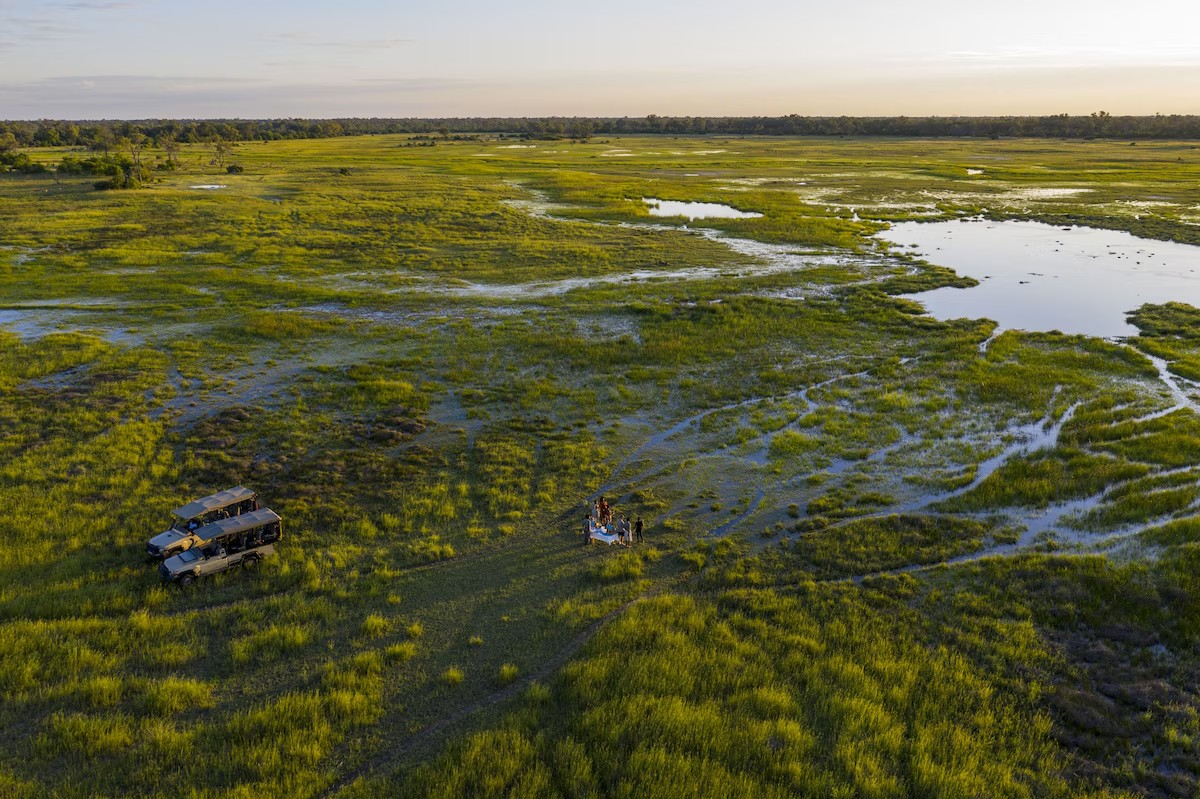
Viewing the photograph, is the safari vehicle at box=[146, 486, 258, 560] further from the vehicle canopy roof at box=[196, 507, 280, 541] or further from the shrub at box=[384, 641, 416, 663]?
the shrub at box=[384, 641, 416, 663]

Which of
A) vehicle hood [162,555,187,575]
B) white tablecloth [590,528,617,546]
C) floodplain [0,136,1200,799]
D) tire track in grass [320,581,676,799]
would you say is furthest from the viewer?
white tablecloth [590,528,617,546]

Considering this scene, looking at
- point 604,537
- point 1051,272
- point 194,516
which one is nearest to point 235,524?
point 194,516

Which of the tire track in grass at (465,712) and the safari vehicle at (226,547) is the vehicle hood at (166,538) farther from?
the tire track in grass at (465,712)

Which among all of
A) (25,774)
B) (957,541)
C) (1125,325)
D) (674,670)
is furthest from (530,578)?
(1125,325)

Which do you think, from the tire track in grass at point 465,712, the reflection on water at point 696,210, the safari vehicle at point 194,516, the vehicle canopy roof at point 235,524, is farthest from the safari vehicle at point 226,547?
the reflection on water at point 696,210

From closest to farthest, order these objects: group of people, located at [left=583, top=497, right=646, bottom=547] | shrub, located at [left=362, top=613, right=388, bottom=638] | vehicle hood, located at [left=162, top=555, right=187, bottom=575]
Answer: shrub, located at [left=362, top=613, right=388, bottom=638]
vehicle hood, located at [left=162, top=555, right=187, bottom=575]
group of people, located at [left=583, top=497, right=646, bottom=547]

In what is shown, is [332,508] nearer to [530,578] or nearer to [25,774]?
[530,578]

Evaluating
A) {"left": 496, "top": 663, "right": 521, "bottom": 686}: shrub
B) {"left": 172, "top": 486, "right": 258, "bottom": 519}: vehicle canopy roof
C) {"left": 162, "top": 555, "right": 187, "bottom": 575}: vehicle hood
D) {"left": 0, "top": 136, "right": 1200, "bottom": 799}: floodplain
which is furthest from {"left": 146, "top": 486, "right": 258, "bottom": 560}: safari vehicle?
{"left": 496, "top": 663, "right": 521, "bottom": 686}: shrub

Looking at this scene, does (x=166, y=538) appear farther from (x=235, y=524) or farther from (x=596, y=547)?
(x=596, y=547)
